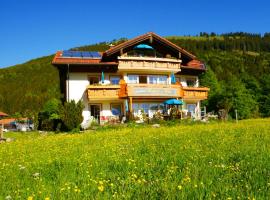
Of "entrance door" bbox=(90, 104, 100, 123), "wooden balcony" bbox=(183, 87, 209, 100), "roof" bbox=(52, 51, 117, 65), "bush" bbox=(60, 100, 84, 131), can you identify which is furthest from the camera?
"wooden balcony" bbox=(183, 87, 209, 100)

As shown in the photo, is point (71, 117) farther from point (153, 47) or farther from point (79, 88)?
point (153, 47)

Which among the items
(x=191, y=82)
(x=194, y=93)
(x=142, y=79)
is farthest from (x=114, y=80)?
(x=191, y=82)

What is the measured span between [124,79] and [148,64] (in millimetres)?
2865

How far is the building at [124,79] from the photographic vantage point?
111 feet

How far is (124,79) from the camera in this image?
1411 inches

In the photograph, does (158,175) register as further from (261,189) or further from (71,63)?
(71,63)

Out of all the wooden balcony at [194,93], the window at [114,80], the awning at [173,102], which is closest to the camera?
the awning at [173,102]

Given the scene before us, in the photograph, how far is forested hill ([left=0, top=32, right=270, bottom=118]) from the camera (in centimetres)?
4966

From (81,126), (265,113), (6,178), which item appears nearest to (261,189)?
(6,178)

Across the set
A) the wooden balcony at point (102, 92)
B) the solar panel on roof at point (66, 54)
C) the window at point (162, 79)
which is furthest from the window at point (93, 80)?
the window at point (162, 79)

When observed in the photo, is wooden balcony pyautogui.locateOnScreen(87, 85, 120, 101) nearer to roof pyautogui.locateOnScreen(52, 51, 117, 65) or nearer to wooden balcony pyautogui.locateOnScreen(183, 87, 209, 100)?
roof pyautogui.locateOnScreen(52, 51, 117, 65)

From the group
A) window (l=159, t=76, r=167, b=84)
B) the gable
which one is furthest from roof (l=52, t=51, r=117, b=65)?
window (l=159, t=76, r=167, b=84)

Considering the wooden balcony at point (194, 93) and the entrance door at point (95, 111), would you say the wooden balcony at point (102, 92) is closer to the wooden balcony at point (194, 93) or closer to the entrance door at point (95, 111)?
the entrance door at point (95, 111)

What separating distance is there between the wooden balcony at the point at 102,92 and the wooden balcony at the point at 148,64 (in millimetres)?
2368
